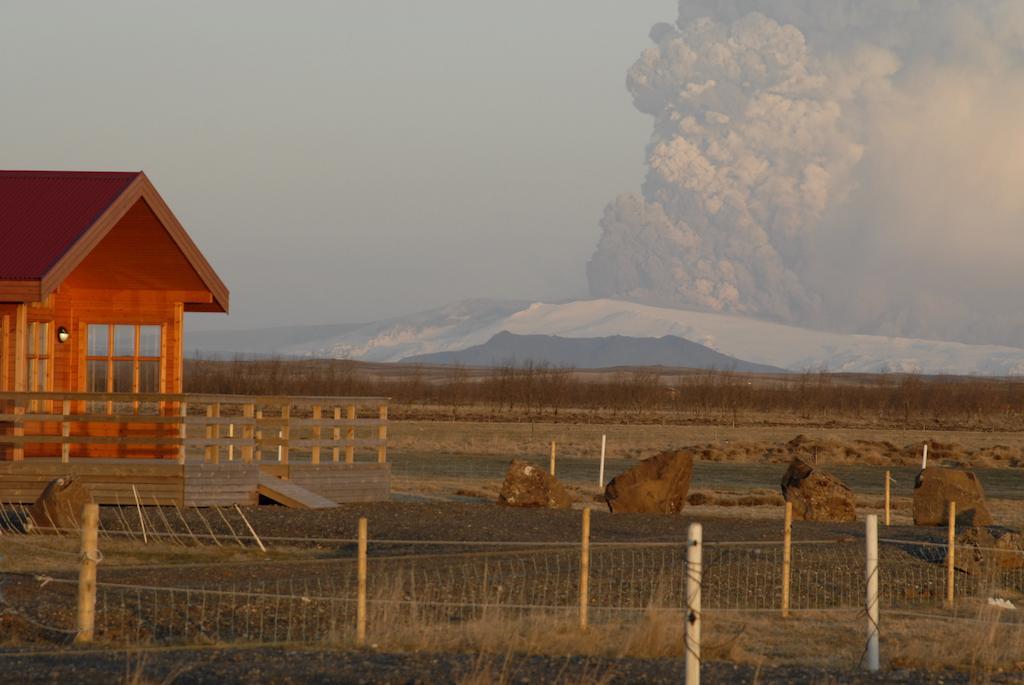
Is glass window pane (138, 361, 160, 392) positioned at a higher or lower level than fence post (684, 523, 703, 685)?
higher

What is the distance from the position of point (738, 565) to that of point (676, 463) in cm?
776

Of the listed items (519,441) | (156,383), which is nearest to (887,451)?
(519,441)

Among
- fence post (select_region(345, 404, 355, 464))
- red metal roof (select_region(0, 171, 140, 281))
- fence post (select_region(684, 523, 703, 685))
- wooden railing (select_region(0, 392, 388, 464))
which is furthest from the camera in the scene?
fence post (select_region(345, 404, 355, 464))

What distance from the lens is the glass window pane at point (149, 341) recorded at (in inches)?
1041

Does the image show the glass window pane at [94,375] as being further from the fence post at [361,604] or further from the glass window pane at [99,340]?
the fence post at [361,604]

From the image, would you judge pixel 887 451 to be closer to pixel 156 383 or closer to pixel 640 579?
pixel 156 383

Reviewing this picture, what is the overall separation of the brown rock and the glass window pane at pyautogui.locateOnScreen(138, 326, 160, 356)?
44.8ft

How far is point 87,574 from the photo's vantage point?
41.5 ft

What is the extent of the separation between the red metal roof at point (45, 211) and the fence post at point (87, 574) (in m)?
10.0

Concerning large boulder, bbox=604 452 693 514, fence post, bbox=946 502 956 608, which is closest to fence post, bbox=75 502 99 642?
fence post, bbox=946 502 956 608

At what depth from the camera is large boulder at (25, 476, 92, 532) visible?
20.9m

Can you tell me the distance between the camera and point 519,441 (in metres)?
55.5

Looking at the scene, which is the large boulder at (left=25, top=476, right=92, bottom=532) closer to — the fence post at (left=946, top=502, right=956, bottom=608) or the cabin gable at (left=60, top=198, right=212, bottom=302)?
the cabin gable at (left=60, top=198, right=212, bottom=302)

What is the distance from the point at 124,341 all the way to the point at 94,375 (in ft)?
2.50
